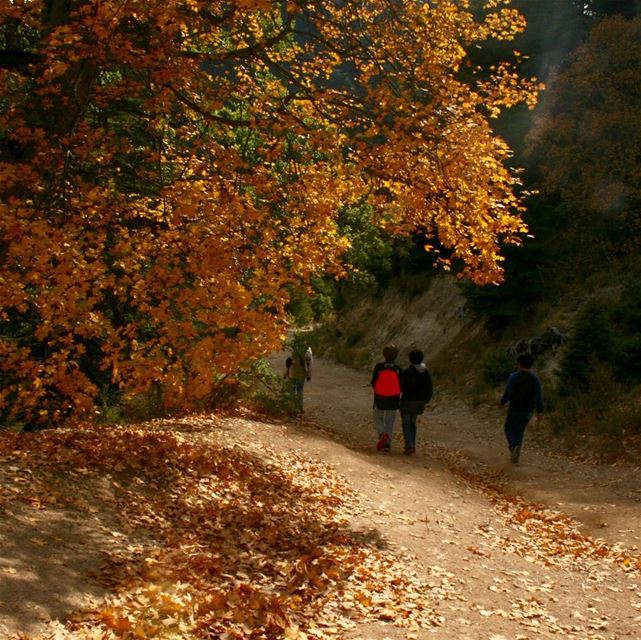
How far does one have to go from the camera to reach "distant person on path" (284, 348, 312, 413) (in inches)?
698

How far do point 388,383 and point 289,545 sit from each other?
6.05 meters

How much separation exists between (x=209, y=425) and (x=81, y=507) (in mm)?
6681

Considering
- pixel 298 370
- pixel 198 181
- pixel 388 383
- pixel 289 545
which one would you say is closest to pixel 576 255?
pixel 298 370

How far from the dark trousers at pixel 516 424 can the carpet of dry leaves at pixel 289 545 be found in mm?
926

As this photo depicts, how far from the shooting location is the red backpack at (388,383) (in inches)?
514

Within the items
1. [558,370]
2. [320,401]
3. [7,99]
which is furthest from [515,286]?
[7,99]

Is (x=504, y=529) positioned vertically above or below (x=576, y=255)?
below

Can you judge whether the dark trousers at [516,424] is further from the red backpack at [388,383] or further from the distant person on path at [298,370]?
the distant person on path at [298,370]

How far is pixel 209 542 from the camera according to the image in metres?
7.02

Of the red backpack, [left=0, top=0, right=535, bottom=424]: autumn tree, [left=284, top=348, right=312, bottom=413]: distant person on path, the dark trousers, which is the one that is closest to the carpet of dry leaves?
the dark trousers

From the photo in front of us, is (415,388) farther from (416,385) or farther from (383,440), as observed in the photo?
(383,440)

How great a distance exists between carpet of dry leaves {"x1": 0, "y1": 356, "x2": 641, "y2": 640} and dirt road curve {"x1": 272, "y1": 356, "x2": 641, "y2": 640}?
3 centimetres

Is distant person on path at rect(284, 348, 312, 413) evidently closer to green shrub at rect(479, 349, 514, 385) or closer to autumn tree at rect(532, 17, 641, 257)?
green shrub at rect(479, 349, 514, 385)

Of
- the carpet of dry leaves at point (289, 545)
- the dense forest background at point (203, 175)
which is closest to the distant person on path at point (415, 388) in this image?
the carpet of dry leaves at point (289, 545)
